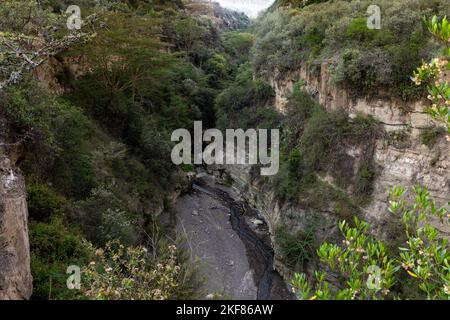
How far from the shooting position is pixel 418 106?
12266mm

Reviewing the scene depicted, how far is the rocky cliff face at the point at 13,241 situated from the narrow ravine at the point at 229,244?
219 inches

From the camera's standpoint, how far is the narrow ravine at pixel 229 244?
44.1 ft

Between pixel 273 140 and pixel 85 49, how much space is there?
1068 centimetres

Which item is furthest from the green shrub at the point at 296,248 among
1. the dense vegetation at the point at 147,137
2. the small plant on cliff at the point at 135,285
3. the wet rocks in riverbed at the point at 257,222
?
the small plant on cliff at the point at 135,285

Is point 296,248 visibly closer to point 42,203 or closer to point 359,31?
point 42,203

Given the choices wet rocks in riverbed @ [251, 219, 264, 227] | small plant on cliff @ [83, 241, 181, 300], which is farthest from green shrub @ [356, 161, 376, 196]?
small plant on cliff @ [83, 241, 181, 300]

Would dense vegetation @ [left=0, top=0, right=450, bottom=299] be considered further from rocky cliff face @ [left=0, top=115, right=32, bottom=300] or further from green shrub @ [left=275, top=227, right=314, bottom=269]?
rocky cliff face @ [left=0, top=115, right=32, bottom=300]

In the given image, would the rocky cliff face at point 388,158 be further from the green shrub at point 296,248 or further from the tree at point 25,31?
the tree at point 25,31

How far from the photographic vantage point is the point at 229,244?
16.6m

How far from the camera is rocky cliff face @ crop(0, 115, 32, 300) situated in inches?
213

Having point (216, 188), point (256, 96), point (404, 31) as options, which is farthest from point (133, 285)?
point (256, 96)

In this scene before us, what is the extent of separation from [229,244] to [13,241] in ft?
38.7
